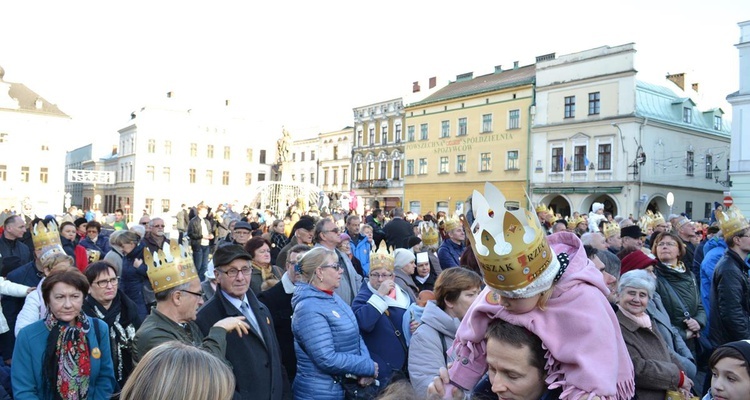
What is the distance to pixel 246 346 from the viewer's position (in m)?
4.23

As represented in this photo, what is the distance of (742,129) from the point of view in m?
30.7

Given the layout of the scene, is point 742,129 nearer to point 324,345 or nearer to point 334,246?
point 334,246

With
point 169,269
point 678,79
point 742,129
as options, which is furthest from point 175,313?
point 678,79

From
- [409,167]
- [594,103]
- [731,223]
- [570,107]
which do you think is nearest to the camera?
[731,223]

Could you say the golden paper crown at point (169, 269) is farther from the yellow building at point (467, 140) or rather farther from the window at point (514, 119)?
the window at point (514, 119)

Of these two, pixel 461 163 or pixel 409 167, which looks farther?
pixel 409 167

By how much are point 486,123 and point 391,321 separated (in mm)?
41297

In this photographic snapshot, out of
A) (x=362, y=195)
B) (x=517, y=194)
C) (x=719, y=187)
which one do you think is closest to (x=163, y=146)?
(x=362, y=195)

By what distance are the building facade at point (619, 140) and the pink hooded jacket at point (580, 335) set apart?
35.6 meters

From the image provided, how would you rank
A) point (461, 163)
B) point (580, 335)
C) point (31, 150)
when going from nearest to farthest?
point (580, 335) < point (461, 163) < point (31, 150)

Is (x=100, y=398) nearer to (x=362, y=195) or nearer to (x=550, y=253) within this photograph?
(x=550, y=253)

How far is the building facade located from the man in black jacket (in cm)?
3106

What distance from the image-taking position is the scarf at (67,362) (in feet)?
12.7

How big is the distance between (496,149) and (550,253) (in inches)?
1693
